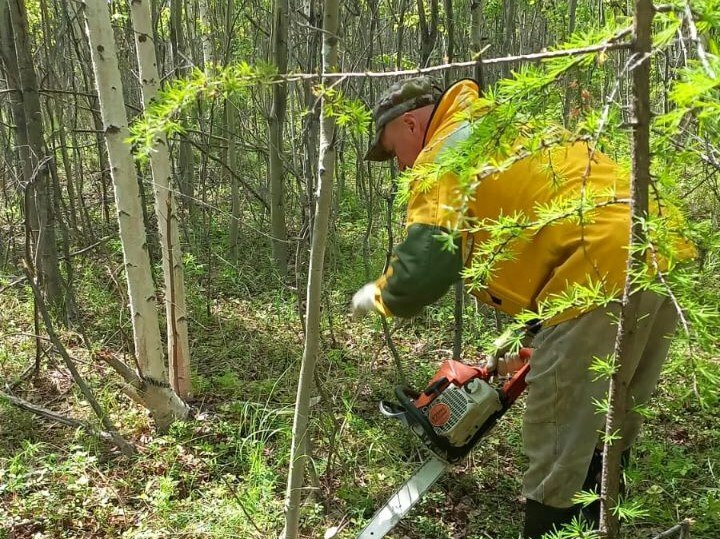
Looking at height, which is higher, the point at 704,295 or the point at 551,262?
the point at 704,295

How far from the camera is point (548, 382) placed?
7.29ft

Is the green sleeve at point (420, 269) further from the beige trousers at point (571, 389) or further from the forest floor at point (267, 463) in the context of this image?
the forest floor at point (267, 463)

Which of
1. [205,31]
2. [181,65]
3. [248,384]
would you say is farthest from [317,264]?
[205,31]

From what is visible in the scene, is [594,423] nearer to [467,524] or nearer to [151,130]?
[467,524]

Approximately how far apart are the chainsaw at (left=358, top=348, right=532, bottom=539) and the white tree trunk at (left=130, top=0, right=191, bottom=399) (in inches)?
72.0

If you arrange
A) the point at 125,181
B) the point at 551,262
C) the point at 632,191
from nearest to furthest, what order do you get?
the point at 632,191 < the point at 551,262 < the point at 125,181

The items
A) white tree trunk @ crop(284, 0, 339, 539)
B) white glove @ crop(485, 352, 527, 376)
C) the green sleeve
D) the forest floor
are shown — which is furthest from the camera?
the forest floor

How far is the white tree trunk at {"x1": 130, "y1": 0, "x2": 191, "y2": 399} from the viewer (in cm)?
324

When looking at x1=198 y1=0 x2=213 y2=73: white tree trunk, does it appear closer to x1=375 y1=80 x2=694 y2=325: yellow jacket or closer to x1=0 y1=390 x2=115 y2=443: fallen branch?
x1=0 y1=390 x2=115 y2=443: fallen branch

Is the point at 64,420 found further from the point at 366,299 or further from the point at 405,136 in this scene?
the point at 405,136

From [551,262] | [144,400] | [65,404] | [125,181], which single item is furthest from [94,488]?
[551,262]

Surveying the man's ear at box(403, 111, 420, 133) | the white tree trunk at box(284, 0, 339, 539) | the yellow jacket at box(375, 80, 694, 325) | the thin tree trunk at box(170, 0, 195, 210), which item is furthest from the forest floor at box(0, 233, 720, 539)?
the thin tree trunk at box(170, 0, 195, 210)

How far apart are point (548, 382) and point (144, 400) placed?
93.0 inches

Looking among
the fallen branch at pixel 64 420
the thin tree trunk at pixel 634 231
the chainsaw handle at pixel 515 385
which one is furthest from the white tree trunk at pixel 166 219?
the thin tree trunk at pixel 634 231
